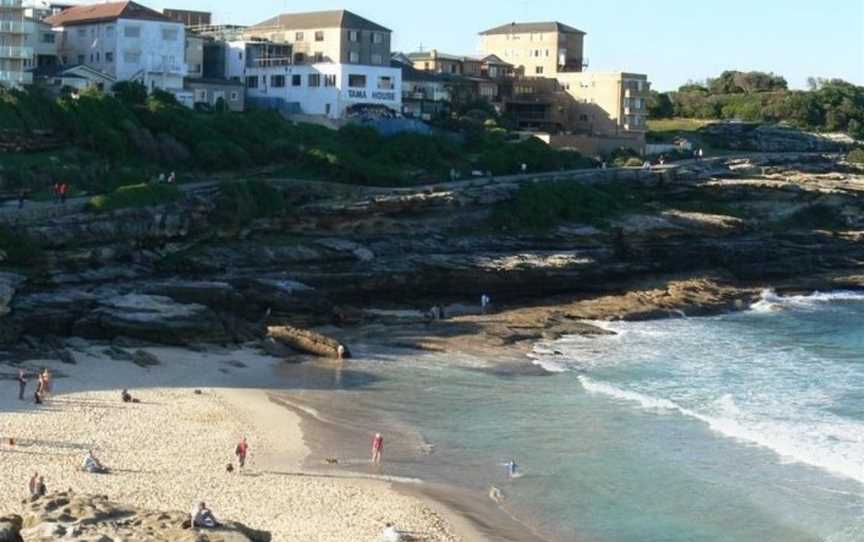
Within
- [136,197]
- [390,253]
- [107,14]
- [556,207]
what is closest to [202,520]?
→ [136,197]

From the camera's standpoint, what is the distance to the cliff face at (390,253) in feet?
139

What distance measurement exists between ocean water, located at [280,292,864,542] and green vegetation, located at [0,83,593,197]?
674 inches

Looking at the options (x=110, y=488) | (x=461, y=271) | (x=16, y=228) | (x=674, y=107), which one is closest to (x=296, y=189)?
(x=461, y=271)

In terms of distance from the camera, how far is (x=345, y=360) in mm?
41500

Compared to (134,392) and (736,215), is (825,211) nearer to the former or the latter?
(736,215)

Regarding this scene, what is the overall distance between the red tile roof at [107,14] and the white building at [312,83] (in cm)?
633

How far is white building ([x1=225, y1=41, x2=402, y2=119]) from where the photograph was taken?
2815 inches

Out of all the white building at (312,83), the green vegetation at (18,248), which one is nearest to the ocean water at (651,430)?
the green vegetation at (18,248)

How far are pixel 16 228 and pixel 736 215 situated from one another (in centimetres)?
3716

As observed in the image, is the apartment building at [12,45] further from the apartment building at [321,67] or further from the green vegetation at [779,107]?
the green vegetation at [779,107]

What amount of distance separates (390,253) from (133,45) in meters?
23.3

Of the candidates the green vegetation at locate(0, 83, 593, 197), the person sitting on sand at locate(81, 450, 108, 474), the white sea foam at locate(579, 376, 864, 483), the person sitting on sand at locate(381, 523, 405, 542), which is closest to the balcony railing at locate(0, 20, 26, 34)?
the green vegetation at locate(0, 83, 593, 197)

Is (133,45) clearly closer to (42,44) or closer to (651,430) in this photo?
(42,44)

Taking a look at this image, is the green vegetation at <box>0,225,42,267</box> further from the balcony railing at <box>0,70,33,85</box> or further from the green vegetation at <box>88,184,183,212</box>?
the balcony railing at <box>0,70,33,85</box>
